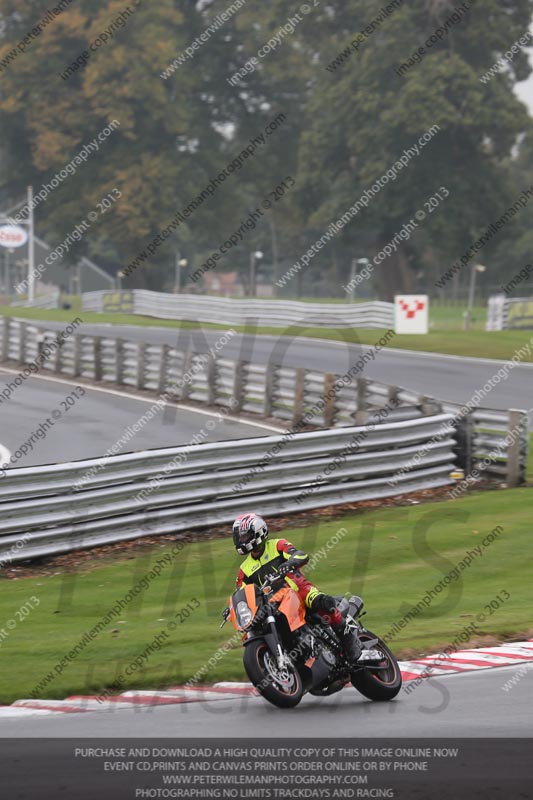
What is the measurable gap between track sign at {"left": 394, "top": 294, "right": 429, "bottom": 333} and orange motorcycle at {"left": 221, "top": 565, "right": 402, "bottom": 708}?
3112 cm

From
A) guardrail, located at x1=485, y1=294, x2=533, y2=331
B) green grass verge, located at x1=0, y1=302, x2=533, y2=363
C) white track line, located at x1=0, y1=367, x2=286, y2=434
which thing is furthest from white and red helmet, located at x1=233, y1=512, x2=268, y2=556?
guardrail, located at x1=485, y1=294, x2=533, y2=331

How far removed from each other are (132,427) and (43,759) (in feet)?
50.3

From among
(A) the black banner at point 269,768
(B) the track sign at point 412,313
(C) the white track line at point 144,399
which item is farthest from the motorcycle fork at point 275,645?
(B) the track sign at point 412,313

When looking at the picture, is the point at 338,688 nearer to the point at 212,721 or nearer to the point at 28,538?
the point at 212,721

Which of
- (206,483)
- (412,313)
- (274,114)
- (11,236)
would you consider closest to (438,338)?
(412,313)

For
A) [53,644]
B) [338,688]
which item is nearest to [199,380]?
[53,644]

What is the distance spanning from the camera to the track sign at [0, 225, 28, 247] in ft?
200

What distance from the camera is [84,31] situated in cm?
6869

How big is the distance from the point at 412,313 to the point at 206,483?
83.3ft

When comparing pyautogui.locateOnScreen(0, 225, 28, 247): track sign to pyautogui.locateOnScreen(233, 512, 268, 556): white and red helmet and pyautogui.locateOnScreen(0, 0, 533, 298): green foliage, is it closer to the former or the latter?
pyautogui.locateOnScreen(0, 0, 533, 298): green foliage

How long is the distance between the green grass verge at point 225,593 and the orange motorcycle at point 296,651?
1205 mm

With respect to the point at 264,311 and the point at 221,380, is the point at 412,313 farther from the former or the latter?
the point at 221,380

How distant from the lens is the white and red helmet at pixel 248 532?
7.91 meters

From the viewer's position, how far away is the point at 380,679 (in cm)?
791
